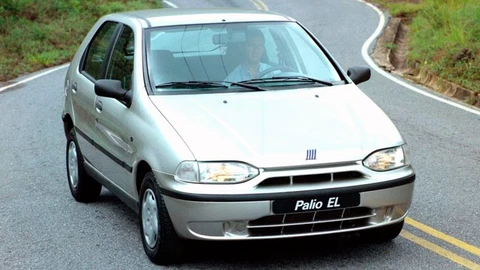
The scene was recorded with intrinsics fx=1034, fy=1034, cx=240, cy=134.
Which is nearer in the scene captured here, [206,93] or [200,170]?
[200,170]

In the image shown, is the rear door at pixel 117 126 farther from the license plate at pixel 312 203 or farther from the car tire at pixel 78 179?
the license plate at pixel 312 203

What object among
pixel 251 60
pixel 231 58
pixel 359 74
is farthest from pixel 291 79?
pixel 359 74

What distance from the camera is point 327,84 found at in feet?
24.5

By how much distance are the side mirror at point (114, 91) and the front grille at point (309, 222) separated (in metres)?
1.50

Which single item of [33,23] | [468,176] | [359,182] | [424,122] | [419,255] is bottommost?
[33,23]

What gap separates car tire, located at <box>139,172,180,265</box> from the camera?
639 centimetres

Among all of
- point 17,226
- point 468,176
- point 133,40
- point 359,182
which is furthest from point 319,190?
point 468,176

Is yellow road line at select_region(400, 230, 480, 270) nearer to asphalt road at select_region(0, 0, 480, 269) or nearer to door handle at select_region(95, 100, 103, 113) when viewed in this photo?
asphalt road at select_region(0, 0, 480, 269)

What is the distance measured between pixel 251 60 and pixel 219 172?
63.0 inches

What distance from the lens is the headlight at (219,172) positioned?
6.14m

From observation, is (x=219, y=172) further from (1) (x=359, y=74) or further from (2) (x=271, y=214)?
(1) (x=359, y=74)

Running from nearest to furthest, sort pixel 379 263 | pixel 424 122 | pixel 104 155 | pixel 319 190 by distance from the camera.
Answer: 1. pixel 319 190
2. pixel 379 263
3. pixel 104 155
4. pixel 424 122

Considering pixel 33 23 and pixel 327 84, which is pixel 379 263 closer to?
pixel 327 84

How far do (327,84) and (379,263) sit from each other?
4.91ft
